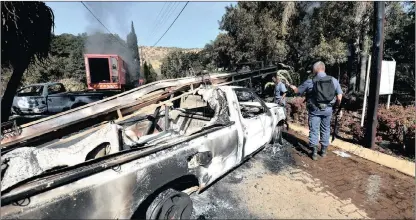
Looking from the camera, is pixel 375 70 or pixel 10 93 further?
pixel 10 93

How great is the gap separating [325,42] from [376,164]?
8082 millimetres

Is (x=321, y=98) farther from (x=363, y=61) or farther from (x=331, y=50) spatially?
(x=363, y=61)

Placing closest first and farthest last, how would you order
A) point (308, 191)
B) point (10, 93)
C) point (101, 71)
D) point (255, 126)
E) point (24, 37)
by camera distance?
point (308, 191) < point (255, 126) < point (24, 37) < point (10, 93) < point (101, 71)

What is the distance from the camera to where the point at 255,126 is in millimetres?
4359

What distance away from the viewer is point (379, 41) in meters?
4.87

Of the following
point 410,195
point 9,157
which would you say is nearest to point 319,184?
point 410,195

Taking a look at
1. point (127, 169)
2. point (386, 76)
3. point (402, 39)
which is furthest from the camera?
point (402, 39)

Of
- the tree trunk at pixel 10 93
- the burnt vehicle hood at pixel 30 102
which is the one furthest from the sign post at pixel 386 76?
the burnt vehicle hood at pixel 30 102

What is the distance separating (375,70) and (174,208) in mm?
4424

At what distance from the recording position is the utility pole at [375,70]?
15.9 feet

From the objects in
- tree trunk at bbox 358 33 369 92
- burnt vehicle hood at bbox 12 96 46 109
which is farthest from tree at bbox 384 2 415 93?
burnt vehicle hood at bbox 12 96 46 109

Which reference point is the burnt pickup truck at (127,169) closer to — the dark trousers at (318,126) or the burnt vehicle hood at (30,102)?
the dark trousers at (318,126)

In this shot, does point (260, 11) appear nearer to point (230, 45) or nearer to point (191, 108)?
point (230, 45)

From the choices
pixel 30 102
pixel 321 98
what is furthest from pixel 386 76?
pixel 30 102
